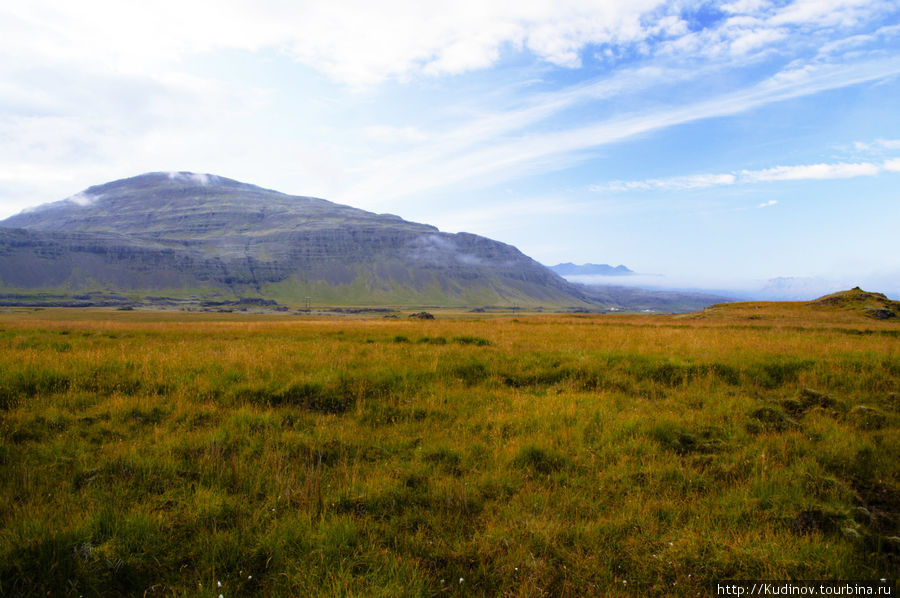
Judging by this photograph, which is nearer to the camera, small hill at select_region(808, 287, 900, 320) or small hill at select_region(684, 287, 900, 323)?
small hill at select_region(684, 287, 900, 323)

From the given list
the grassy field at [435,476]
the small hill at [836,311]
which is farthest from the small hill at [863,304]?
the grassy field at [435,476]

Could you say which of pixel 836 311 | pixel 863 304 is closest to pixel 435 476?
pixel 836 311

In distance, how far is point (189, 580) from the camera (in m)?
4.18

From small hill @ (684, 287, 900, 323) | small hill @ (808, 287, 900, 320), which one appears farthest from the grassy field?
small hill @ (808, 287, 900, 320)

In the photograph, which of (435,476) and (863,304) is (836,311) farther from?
(435,476)

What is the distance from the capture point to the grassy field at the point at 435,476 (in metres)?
4.39

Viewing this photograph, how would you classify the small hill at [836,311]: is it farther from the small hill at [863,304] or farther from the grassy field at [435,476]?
the grassy field at [435,476]

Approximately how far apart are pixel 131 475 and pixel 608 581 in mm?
6555

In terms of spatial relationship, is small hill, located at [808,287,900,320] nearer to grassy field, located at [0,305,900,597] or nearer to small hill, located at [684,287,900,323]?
small hill, located at [684,287,900,323]

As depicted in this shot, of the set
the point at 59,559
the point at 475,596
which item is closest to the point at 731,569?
the point at 475,596

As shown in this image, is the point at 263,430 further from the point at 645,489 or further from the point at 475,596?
the point at 645,489

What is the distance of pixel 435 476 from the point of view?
21.0 feet

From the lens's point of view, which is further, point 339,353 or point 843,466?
point 339,353

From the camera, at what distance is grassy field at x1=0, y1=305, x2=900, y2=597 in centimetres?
439
